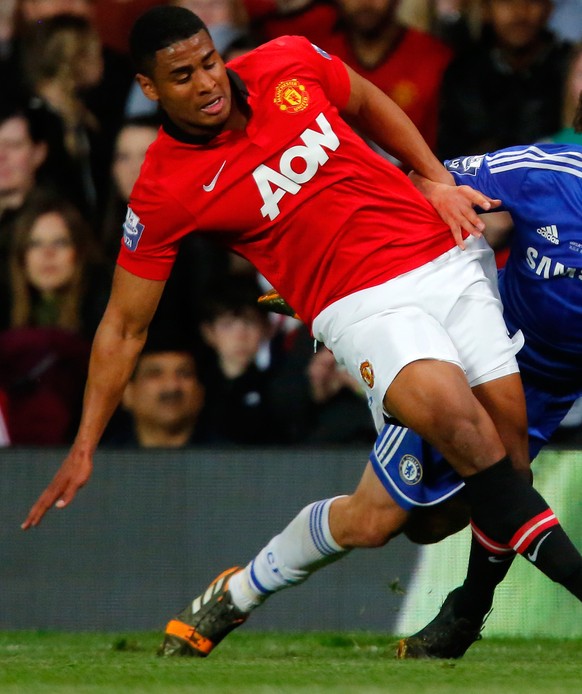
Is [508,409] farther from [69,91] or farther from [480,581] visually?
[69,91]

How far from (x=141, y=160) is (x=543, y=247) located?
111 inches

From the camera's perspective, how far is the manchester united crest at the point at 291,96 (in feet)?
14.0

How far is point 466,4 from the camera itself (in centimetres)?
660

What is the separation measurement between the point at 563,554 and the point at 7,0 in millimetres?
4284

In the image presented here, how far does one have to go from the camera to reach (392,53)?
259 inches

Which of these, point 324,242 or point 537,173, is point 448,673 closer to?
point 324,242

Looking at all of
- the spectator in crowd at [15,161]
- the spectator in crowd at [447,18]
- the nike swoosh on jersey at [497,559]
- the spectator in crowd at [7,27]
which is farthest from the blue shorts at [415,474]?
the spectator in crowd at [7,27]

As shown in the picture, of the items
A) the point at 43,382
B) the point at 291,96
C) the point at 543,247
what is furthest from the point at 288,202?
the point at 43,382

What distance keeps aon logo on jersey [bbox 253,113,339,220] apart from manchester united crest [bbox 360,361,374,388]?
20.8 inches

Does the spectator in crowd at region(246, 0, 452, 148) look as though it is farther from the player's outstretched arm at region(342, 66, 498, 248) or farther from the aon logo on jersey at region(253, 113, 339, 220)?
the aon logo on jersey at region(253, 113, 339, 220)

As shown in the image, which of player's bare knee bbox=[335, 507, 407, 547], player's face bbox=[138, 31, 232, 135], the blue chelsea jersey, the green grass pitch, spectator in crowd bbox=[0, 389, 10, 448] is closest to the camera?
the green grass pitch

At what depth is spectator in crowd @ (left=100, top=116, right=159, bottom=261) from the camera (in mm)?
6777

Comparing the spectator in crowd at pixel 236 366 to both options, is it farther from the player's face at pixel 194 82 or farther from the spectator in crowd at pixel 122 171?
the player's face at pixel 194 82

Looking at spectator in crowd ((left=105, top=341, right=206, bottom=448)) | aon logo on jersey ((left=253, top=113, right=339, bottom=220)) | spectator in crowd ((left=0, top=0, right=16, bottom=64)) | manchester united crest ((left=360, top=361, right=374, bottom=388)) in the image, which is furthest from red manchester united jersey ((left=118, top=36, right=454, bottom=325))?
spectator in crowd ((left=0, top=0, right=16, bottom=64))
